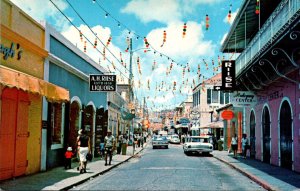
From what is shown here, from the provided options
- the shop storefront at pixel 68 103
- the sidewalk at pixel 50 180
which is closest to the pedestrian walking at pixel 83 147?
the sidewalk at pixel 50 180

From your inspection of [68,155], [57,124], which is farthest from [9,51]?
[57,124]

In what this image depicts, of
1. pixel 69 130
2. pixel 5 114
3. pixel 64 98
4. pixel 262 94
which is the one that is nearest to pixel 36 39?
pixel 64 98

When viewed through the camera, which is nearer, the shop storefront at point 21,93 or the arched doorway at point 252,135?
the shop storefront at point 21,93

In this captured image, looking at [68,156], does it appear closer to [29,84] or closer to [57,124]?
[57,124]

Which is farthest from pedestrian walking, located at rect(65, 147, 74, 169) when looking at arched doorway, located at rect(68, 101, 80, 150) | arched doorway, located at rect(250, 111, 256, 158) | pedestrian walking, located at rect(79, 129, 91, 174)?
arched doorway, located at rect(250, 111, 256, 158)

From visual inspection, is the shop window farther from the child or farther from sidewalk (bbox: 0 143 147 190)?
sidewalk (bbox: 0 143 147 190)

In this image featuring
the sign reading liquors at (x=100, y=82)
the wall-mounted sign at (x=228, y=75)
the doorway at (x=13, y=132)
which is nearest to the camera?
the doorway at (x=13, y=132)

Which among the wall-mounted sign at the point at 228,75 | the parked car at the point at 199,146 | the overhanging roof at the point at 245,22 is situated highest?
the overhanging roof at the point at 245,22

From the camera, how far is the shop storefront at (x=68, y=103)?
1642 cm

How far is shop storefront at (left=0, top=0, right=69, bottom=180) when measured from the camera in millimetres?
12234

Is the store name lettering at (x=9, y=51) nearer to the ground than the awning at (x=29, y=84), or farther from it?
farther from it

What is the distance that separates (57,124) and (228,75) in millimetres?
9987

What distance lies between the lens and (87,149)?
1553 cm

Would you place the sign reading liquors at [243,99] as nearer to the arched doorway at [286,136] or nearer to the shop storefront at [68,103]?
the arched doorway at [286,136]
